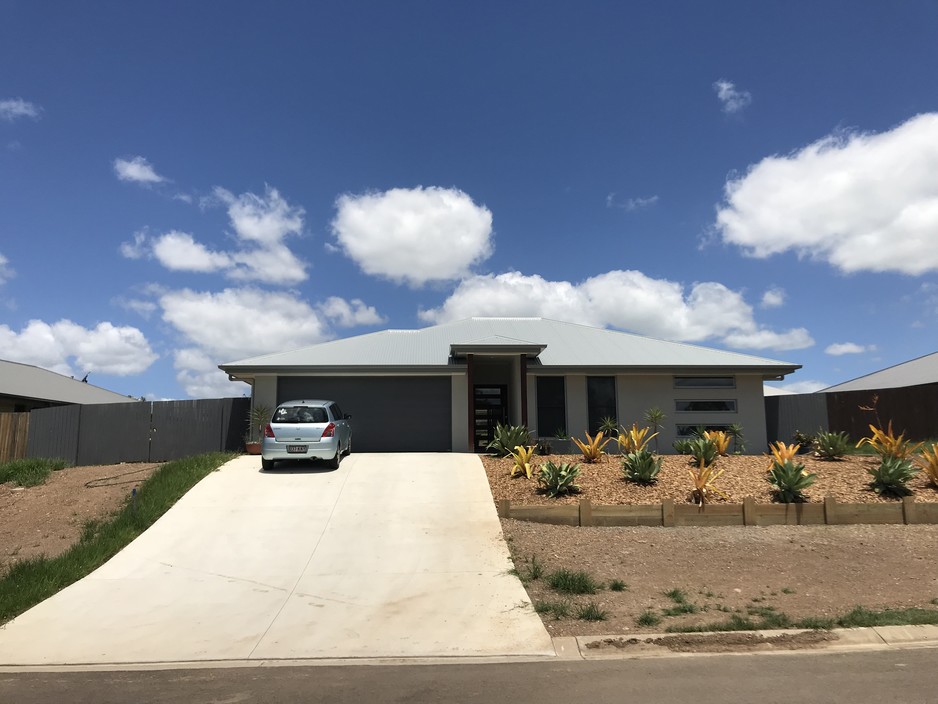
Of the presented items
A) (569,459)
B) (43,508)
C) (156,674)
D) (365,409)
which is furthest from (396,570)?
(365,409)

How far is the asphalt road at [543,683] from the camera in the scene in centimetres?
537

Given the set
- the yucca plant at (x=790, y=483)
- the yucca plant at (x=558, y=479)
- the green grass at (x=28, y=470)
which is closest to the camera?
the yucca plant at (x=790, y=483)

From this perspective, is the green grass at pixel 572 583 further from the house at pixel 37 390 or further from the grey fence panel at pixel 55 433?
the house at pixel 37 390

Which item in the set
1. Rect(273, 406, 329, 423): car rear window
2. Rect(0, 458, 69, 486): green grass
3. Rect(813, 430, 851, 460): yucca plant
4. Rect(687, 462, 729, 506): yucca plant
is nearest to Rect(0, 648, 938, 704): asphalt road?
Rect(687, 462, 729, 506): yucca plant

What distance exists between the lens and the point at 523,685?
18.7 feet

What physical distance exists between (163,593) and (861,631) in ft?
27.0

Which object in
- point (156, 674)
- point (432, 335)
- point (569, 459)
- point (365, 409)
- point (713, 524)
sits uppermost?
point (432, 335)

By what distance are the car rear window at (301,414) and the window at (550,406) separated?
680cm

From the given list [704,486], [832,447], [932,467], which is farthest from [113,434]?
[932,467]

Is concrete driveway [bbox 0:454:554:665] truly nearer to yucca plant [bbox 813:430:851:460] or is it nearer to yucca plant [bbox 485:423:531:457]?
yucca plant [bbox 485:423:531:457]

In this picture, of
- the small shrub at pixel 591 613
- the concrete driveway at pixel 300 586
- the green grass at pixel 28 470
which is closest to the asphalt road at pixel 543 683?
the concrete driveway at pixel 300 586

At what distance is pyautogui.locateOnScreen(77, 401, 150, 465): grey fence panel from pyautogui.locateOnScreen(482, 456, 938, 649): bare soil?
11437 millimetres

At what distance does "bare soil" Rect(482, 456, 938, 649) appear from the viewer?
757cm

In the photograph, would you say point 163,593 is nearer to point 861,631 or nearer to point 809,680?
point 809,680
